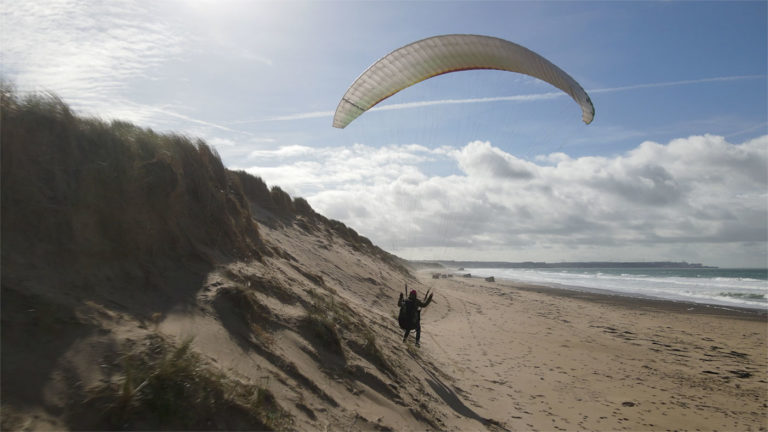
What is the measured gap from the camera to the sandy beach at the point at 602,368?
728 centimetres

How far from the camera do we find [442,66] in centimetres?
1063

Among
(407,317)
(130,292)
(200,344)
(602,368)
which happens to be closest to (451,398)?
(407,317)

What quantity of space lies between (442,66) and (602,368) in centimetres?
878

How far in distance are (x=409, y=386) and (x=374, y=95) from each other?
7.38 m

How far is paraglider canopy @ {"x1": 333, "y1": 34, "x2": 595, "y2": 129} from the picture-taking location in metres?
9.94

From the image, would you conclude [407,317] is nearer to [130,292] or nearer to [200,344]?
[200,344]

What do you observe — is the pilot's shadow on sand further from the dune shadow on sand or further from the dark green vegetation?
the dark green vegetation

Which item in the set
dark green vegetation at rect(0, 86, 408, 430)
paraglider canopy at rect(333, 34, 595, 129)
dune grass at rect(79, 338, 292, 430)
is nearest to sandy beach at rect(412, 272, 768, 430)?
dark green vegetation at rect(0, 86, 408, 430)

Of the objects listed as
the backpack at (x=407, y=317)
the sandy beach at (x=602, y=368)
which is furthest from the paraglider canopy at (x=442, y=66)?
the sandy beach at (x=602, y=368)

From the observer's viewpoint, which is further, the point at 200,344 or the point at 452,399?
the point at 452,399

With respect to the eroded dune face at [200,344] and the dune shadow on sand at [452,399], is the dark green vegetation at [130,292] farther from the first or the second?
the dune shadow on sand at [452,399]

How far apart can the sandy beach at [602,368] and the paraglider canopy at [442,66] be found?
646 cm

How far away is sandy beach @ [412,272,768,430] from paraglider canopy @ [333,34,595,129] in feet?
21.2

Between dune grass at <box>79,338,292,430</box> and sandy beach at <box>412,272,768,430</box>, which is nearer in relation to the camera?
dune grass at <box>79,338,292,430</box>
